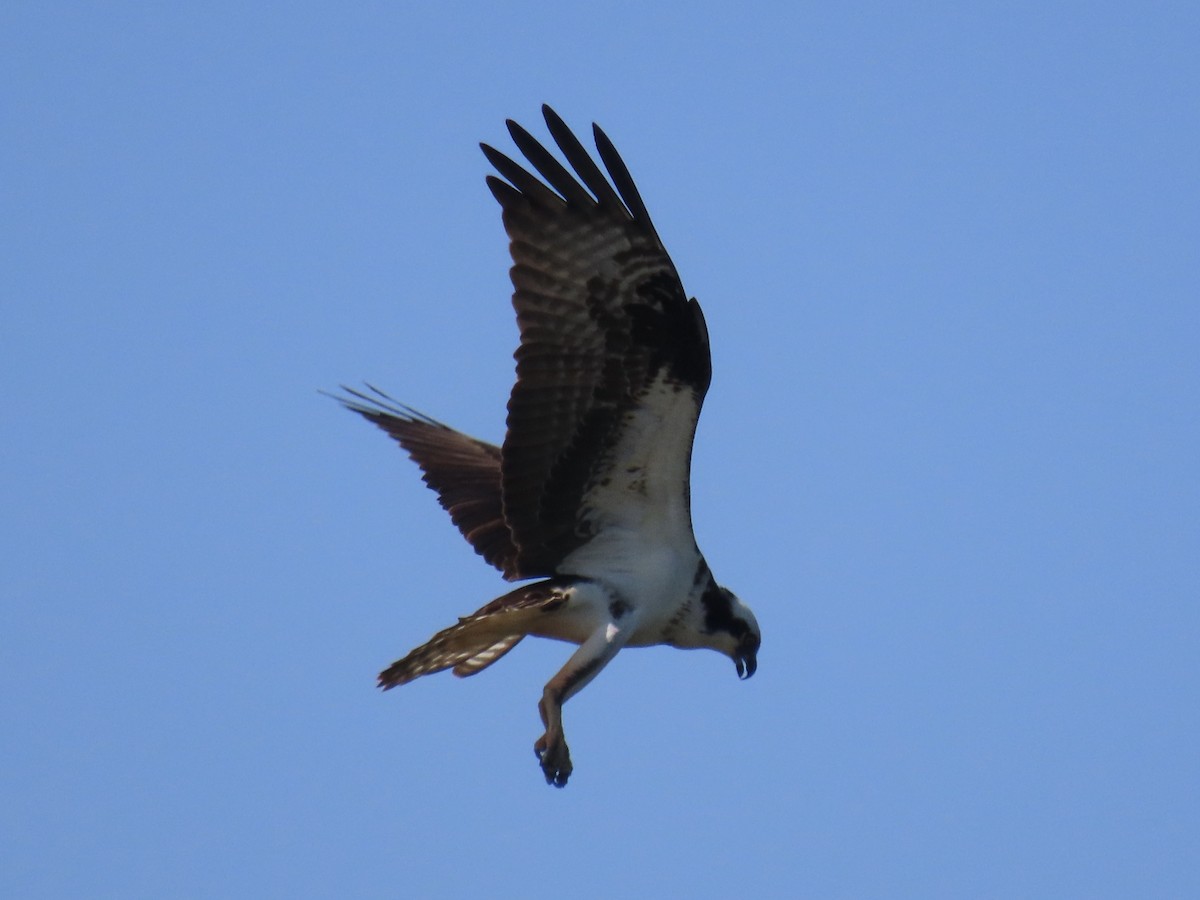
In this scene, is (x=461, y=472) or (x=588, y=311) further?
(x=461, y=472)

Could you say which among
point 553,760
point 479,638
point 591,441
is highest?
point 591,441

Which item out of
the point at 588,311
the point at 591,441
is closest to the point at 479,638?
the point at 591,441

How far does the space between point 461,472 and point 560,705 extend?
2.48m

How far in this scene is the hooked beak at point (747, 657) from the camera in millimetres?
9148

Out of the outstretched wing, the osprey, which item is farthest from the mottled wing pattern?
the outstretched wing

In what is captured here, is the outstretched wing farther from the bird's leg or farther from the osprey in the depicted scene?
the bird's leg

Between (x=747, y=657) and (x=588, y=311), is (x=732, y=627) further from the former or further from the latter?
(x=588, y=311)

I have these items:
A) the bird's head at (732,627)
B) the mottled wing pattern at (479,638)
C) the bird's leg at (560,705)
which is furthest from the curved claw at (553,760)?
the bird's head at (732,627)

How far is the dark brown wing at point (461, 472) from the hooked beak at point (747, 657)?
1.17 meters

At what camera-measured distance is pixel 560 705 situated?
8.27 m

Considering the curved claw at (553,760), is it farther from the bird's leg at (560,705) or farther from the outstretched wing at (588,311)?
the outstretched wing at (588,311)

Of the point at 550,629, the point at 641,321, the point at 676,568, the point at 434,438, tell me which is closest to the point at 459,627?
the point at 550,629

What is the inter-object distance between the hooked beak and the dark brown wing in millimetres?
1175

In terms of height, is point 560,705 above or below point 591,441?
below
